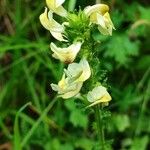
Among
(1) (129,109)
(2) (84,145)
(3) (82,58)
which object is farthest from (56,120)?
(3) (82,58)

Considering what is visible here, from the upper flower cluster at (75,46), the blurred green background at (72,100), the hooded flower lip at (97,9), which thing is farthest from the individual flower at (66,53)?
the blurred green background at (72,100)

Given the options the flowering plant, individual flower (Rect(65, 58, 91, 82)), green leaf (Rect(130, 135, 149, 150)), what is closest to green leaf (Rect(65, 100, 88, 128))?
green leaf (Rect(130, 135, 149, 150))

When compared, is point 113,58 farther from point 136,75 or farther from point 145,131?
point 145,131

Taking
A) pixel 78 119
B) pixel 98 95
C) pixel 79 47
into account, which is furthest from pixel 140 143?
pixel 79 47

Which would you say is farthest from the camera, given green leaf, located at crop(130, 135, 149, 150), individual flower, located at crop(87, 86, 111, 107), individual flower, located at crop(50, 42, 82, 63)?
green leaf, located at crop(130, 135, 149, 150)

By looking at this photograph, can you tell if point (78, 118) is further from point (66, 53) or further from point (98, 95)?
point (66, 53)

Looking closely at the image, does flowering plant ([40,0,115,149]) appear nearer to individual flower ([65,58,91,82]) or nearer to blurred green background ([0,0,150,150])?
individual flower ([65,58,91,82])
